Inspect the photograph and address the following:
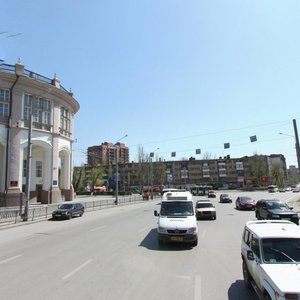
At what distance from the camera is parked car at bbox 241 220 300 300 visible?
5520 millimetres

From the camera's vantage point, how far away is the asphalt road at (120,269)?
8.00 metres

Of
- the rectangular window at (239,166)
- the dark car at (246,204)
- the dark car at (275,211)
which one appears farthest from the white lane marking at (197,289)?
the rectangular window at (239,166)

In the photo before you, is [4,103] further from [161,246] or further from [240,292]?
[240,292]

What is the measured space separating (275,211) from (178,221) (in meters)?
11.1

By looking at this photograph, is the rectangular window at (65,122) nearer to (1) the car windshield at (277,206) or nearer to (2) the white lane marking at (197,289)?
(1) the car windshield at (277,206)

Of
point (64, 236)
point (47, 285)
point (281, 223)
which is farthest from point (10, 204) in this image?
point (281, 223)

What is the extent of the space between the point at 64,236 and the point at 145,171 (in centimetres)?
8343

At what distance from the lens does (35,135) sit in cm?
4575

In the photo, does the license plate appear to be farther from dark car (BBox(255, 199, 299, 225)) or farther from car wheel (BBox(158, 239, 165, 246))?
dark car (BBox(255, 199, 299, 225))

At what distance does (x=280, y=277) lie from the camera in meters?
5.79

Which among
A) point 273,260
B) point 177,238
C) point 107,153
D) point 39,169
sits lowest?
point 177,238

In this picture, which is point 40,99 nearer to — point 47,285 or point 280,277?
point 47,285

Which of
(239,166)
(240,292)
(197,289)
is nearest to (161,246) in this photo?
(197,289)

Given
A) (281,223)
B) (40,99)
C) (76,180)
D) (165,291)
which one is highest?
(40,99)
